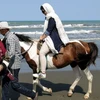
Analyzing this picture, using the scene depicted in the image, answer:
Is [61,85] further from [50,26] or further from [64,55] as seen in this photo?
[50,26]

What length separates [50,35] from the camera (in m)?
7.00

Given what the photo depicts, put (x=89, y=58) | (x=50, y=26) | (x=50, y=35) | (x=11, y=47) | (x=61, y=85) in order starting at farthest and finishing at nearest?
1. (x=61, y=85)
2. (x=89, y=58)
3. (x=50, y=35)
4. (x=50, y=26)
5. (x=11, y=47)

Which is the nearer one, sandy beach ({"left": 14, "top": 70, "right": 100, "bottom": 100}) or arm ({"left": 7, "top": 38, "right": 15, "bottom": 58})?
arm ({"left": 7, "top": 38, "right": 15, "bottom": 58})

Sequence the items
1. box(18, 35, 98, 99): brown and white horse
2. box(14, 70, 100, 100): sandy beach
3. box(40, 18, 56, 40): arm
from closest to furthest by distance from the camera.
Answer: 1. box(40, 18, 56, 40): arm
2. box(18, 35, 98, 99): brown and white horse
3. box(14, 70, 100, 100): sandy beach

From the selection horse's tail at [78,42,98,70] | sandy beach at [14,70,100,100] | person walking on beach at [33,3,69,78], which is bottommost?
sandy beach at [14,70,100,100]

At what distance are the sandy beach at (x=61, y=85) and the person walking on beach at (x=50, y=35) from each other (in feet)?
2.31

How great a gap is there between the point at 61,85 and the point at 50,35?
6.43 feet

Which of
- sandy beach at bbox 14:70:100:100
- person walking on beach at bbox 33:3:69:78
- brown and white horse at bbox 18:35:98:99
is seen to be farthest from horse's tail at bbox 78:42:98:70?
sandy beach at bbox 14:70:100:100

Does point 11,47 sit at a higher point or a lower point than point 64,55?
higher

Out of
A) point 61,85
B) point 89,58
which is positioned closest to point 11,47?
point 89,58

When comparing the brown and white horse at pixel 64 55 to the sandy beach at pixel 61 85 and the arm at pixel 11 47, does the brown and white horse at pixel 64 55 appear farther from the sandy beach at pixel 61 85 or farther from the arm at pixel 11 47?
the arm at pixel 11 47

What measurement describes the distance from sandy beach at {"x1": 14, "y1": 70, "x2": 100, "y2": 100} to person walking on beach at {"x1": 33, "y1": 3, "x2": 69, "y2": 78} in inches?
27.7

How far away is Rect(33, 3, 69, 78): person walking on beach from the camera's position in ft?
22.5

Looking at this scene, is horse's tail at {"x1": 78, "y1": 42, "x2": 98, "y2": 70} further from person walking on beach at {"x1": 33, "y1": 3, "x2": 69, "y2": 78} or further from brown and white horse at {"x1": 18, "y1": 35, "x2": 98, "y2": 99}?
person walking on beach at {"x1": 33, "y1": 3, "x2": 69, "y2": 78}
